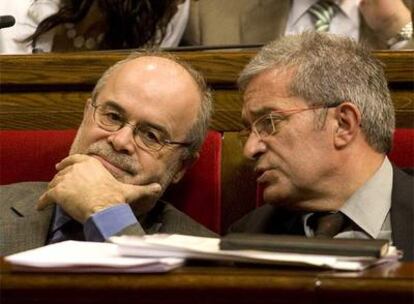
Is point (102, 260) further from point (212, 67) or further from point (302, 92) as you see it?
point (212, 67)

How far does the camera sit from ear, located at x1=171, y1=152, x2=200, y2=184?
164 centimetres

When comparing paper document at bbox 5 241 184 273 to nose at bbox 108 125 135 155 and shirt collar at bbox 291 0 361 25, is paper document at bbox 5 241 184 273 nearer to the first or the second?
nose at bbox 108 125 135 155

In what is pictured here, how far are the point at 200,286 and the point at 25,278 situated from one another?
161 millimetres

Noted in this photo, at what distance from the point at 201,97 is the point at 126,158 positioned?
0.63ft

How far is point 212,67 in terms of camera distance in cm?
173

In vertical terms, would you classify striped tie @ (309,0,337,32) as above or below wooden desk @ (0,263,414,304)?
above

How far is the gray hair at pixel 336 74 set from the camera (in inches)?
59.1

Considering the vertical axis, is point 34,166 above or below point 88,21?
below

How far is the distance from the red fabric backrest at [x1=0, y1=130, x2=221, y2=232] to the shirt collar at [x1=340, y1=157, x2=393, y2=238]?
0.26m

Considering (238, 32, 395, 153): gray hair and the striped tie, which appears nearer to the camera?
(238, 32, 395, 153): gray hair

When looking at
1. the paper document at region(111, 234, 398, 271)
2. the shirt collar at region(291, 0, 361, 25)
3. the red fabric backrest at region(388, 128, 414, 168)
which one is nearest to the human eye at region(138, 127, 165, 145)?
the red fabric backrest at region(388, 128, 414, 168)

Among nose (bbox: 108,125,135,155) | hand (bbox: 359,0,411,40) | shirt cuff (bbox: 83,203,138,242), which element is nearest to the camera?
shirt cuff (bbox: 83,203,138,242)

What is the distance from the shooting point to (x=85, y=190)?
1463mm

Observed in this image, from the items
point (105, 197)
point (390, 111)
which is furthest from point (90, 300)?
point (390, 111)
